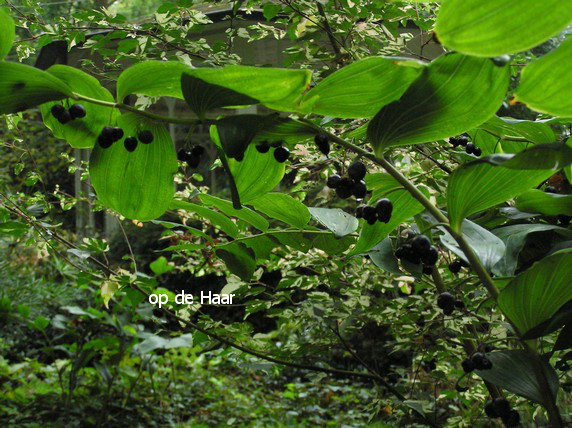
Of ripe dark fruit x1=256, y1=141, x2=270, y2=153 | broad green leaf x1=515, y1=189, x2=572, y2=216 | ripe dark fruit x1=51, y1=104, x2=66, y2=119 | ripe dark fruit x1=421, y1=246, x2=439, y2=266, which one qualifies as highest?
ripe dark fruit x1=51, y1=104, x2=66, y2=119

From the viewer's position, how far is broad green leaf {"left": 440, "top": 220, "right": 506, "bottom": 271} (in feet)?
2.42

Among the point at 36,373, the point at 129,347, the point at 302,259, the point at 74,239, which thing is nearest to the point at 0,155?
the point at 74,239

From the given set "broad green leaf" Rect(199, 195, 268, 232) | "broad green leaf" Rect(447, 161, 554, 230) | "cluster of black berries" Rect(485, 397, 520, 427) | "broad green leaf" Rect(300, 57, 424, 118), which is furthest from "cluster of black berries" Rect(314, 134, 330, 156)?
"cluster of black berries" Rect(485, 397, 520, 427)

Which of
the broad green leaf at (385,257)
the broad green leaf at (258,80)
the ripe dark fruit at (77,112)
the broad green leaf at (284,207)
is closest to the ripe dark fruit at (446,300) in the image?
the broad green leaf at (385,257)

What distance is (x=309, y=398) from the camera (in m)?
5.97

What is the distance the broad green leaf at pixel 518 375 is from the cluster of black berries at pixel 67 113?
68 cm

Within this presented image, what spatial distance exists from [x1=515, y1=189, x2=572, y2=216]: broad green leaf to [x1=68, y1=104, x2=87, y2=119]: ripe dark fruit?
0.66 meters

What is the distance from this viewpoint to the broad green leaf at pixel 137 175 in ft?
Result: 2.92

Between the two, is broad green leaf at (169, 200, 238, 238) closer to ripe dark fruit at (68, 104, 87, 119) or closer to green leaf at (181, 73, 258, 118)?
ripe dark fruit at (68, 104, 87, 119)

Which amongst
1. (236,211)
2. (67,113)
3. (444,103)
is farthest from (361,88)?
(236,211)

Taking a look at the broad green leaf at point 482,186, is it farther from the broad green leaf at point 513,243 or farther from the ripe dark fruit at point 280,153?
the ripe dark fruit at point 280,153

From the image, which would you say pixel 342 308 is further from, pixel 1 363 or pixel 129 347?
pixel 1 363

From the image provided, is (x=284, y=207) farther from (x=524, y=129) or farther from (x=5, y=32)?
(x=5, y=32)

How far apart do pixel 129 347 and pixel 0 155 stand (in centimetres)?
884
